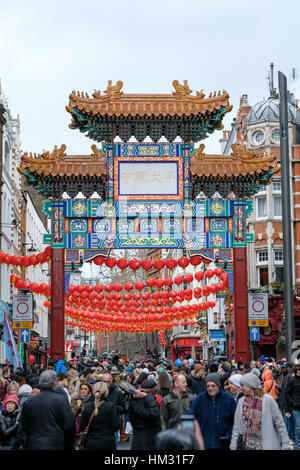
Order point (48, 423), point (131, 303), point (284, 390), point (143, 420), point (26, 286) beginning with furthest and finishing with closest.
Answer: point (131, 303), point (26, 286), point (284, 390), point (143, 420), point (48, 423)

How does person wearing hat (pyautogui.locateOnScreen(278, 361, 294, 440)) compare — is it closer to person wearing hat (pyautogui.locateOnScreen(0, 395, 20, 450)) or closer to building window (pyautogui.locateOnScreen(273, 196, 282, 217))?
person wearing hat (pyautogui.locateOnScreen(0, 395, 20, 450))

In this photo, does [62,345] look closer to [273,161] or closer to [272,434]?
[273,161]

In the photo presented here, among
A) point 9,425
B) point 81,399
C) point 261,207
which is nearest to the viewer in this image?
point 9,425

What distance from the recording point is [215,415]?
36.5 ft

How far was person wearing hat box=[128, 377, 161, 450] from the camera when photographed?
11.5m

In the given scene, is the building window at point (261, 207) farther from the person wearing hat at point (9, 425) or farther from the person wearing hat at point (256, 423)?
the person wearing hat at point (256, 423)

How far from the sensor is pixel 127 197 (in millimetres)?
28562

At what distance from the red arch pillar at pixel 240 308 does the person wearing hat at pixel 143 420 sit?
54.6 ft

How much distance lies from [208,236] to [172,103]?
4.75 metres

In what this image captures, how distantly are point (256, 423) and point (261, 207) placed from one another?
40.3 metres

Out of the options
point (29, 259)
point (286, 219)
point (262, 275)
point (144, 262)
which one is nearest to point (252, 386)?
point (286, 219)

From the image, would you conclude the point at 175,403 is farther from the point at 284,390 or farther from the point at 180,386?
the point at 284,390

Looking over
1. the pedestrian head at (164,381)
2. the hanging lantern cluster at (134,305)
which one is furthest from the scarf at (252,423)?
the hanging lantern cluster at (134,305)

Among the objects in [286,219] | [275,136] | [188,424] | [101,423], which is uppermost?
[275,136]
